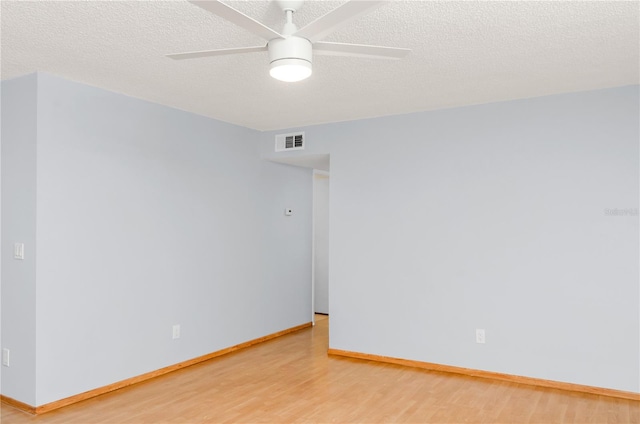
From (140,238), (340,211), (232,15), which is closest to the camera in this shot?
(232,15)

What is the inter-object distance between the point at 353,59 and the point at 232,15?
136cm

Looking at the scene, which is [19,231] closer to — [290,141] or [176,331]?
[176,331]

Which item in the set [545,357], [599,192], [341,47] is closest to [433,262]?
[545,357]

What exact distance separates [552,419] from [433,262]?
1608 mm

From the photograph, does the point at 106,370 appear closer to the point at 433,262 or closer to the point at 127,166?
the point at 127,166

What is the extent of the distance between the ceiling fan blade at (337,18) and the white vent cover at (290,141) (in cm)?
302

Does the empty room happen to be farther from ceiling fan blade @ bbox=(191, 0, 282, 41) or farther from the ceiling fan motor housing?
ceiling fan blade @ bbox=(191, 0, 282, 41)

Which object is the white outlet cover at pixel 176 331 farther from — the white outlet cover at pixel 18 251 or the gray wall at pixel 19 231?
the white outlet cover at pixel 18 251

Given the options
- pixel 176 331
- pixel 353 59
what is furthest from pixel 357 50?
pixel 176 331

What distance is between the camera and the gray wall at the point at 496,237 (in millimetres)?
3715

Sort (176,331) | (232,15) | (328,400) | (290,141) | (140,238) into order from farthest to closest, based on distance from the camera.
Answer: (290,141) → (176,331) → (140,238) → (328,400) → (232,15)

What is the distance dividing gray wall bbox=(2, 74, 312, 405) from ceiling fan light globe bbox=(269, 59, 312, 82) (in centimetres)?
208

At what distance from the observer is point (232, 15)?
6.07 ft

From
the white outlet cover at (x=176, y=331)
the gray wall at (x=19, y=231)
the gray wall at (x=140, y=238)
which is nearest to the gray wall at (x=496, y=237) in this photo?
the gray wall at (x=140, y=238)
